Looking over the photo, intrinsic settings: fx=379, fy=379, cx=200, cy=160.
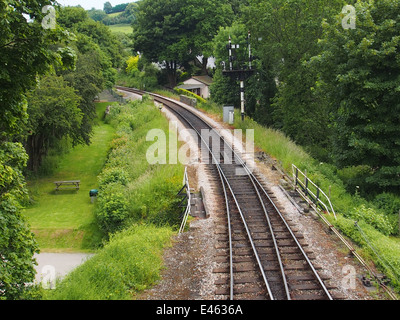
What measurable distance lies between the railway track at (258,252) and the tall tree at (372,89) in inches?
200

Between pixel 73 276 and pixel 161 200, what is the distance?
19.9 feet

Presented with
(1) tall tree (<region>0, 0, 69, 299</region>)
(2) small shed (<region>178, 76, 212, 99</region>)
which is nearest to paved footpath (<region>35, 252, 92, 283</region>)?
(1) tall tree (<region>0, 0, 69, 299</region>)

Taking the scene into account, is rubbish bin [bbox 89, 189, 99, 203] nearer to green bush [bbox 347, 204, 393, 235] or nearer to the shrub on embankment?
the shrub on embankment

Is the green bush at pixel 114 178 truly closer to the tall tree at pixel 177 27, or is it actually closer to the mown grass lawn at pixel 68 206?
the mown grass lawn at pixel 68 206

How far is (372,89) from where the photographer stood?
53.0 ft

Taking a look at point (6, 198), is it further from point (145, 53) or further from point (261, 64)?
point (145, 53)

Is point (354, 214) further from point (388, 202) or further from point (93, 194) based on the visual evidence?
point (93, 194)

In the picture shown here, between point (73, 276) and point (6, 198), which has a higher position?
point (6, 198)

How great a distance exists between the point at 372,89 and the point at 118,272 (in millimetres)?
12944

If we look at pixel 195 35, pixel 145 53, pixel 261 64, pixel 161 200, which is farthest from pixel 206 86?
pixel 161 200

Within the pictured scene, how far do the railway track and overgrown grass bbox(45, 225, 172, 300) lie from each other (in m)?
1.81

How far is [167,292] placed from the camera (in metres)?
9.19

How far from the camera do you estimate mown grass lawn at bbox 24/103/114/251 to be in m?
15.9
